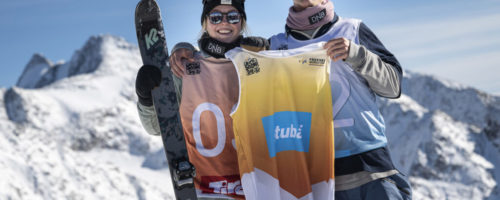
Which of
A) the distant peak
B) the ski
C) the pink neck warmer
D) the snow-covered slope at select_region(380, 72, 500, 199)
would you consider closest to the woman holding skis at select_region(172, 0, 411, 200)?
the pink neck warmer

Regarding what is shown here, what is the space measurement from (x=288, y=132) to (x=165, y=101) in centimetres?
121

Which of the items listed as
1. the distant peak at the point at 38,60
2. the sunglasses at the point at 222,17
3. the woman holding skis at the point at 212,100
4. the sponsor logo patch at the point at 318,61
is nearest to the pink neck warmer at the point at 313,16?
the sponsor logo patch at the point at 318,61

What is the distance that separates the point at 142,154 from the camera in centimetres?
12988

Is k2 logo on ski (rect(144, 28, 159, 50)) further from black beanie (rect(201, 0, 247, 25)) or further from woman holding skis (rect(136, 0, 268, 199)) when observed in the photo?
black beanie (rect(201, 0, 247, 25))

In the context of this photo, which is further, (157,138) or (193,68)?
(157,138)

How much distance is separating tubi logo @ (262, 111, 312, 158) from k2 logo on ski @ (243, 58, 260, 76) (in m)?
0.45

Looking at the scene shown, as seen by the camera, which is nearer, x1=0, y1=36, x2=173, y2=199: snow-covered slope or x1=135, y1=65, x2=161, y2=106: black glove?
x1=135, y1=65, x2=161, y2=106: black glove

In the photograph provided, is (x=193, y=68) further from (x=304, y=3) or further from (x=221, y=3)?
(x=304, y=3)

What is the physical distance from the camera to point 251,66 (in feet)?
13.8

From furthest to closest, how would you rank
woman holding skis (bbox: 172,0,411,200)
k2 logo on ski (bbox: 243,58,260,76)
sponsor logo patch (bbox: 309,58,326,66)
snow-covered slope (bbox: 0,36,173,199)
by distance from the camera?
1. snow-covered slope (bbox: 0,36,173,199)
2. k2 logo on ski (bbox: 243,58,260,76)
3. sponsor logo patch (bbox: 309,58,326,66)
4. woman holding skis (bbox: 172,0,411,200)

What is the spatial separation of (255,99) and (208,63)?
702 mm

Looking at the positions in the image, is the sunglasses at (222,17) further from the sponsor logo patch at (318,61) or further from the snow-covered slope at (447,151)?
the snow-covered slope at (447,151)

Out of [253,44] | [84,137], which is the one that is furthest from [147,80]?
[84,137]

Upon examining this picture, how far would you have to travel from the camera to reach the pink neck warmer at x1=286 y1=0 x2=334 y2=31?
13.6 ft
